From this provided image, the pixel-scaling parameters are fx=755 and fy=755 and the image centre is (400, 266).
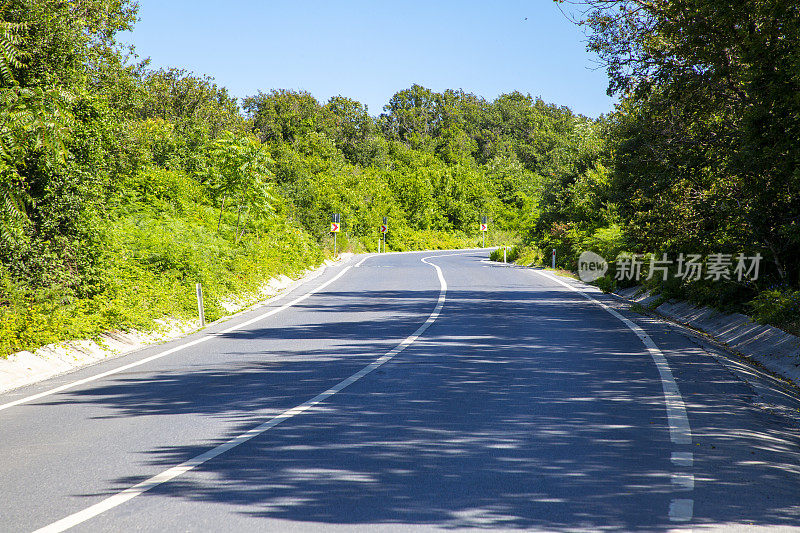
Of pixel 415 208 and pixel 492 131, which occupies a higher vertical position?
pixel 492 131

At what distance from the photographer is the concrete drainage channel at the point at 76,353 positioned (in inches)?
380

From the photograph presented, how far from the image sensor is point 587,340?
12320 mm

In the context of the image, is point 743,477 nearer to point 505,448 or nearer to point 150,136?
point 505,448

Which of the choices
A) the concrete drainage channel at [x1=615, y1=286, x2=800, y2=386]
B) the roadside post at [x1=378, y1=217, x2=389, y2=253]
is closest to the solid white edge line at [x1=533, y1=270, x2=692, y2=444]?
the concrete drainage channel at [x1=615, y1=286, x2=800, y2=386]

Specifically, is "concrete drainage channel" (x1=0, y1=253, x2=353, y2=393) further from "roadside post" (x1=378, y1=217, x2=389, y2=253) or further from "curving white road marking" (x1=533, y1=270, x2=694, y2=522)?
"roadside post" (x1=378, y1=217, x2=389, y2=253)

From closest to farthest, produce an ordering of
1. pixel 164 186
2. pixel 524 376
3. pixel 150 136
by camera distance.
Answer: pixel 524 376, pixel 164 186, pixel 150 136

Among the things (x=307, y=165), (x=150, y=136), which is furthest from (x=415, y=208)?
(x=150, y=136)

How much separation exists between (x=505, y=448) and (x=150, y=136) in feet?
90.8

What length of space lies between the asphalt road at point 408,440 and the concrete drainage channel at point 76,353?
498 mm

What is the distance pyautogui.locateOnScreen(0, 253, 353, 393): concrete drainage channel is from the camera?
966 centimetres

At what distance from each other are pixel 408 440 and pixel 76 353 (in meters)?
6.89

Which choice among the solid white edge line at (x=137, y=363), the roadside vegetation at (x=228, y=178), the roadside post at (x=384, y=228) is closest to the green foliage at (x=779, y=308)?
the roadside vegetation at (x=228, y=178)

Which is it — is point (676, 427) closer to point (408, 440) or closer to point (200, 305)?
point (408, 440)

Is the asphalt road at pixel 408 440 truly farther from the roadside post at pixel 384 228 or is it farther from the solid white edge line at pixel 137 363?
the roadside post at pixel 384 228
